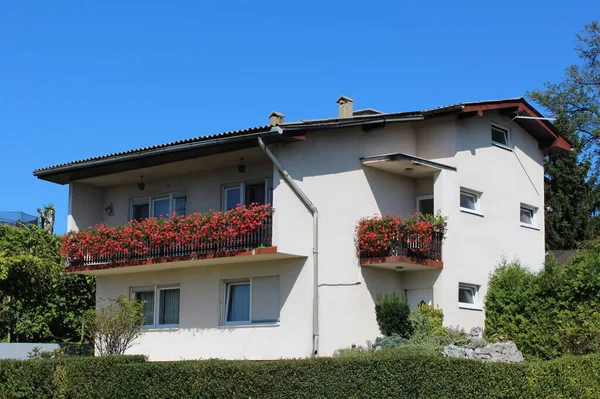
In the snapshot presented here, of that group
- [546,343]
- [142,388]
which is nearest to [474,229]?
[546,343]

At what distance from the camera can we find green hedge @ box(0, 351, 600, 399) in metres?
14.3

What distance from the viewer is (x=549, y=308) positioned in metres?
21.8

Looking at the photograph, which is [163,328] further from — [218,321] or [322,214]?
[322,214]

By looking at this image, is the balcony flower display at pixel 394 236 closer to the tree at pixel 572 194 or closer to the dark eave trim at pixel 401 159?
the dark eave trim at pixel 401 159

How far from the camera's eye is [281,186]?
22016 mm

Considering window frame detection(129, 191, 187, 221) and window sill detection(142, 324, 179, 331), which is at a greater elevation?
window frame detection(129, 191, 187, 221)

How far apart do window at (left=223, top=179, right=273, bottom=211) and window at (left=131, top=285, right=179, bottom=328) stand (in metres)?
3.15

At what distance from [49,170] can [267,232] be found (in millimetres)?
8644

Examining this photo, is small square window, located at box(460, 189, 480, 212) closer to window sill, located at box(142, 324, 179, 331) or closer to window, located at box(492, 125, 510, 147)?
window, located at box(492, 125, 510, 147)

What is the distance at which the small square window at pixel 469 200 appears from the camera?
23828 millimetres

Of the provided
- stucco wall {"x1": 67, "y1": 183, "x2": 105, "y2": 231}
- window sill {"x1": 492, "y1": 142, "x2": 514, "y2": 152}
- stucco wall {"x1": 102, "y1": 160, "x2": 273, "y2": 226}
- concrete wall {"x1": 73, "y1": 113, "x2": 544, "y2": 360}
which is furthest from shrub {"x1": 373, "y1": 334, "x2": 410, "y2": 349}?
stucco wall {"x1": 67, "y1": 183, "x2": 105, "y2": 231}

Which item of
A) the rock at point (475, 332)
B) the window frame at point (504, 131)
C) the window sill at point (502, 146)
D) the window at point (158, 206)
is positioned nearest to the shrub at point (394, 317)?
the rock at point (475, 332)

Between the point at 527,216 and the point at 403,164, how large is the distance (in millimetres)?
6469

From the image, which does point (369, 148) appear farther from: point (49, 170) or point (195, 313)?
point (49, 170)
